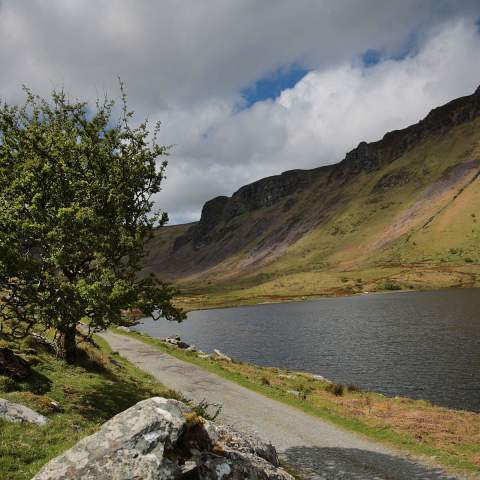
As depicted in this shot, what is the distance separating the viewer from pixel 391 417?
1305 inches

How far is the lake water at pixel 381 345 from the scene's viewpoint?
167 feet

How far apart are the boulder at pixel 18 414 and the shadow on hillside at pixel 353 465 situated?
12310mm

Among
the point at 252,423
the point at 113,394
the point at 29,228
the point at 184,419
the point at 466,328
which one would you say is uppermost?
the point at 29,228

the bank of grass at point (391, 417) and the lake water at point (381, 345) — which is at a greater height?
the bank of grass at point (391, 417)

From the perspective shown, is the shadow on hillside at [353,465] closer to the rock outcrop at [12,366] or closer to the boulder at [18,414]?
the boulder at [18,414]

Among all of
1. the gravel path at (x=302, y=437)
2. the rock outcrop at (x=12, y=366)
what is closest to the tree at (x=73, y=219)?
the rock outcrop at (x=12, y=366)

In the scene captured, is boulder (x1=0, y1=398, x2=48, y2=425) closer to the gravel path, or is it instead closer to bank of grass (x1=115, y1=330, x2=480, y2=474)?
the gravel path

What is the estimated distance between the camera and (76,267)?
87.6 ft

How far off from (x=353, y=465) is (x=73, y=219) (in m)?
19.3

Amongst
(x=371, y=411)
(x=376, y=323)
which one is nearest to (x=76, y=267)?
(x=371, y=411)

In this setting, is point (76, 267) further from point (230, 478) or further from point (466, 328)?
point (466, 328)

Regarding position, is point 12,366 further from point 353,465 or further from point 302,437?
point 353,465

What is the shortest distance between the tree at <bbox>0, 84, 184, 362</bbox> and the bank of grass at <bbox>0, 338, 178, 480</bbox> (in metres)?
3.36

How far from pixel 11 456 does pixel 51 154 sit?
670 inches
